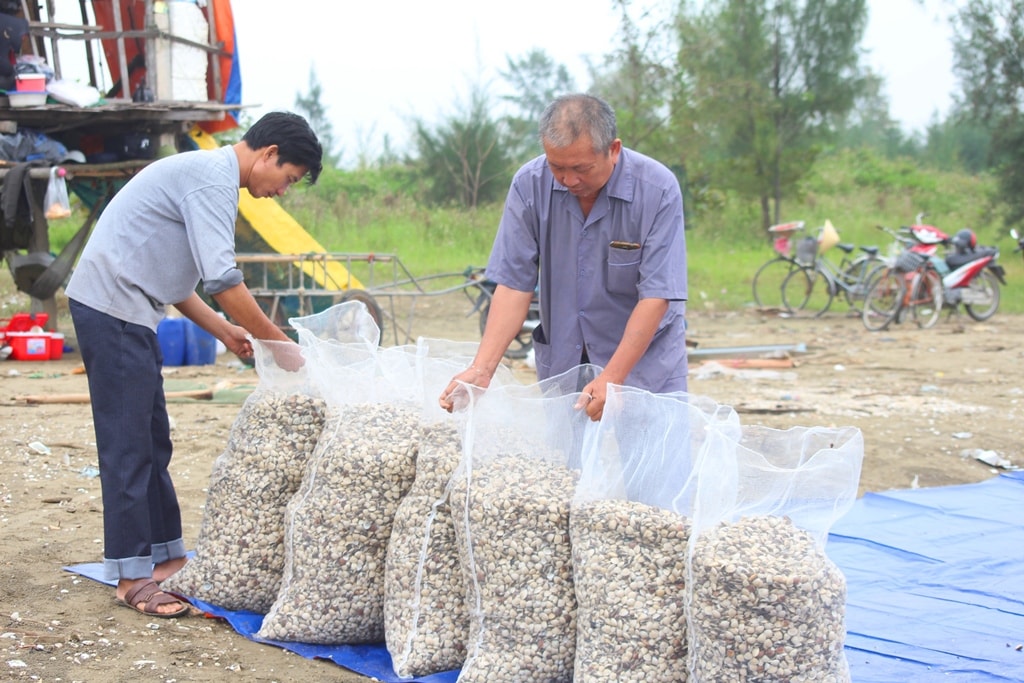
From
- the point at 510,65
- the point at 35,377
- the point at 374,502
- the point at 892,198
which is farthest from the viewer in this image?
the point at 510,65

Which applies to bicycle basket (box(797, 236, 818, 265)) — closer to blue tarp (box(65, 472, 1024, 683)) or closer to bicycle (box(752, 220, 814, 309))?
A: bicycle (box(752, 220, 814, 309))

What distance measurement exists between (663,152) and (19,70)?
9.28 meters

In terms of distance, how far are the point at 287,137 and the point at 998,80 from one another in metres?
17.0

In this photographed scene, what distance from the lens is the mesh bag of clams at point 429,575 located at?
2.83m

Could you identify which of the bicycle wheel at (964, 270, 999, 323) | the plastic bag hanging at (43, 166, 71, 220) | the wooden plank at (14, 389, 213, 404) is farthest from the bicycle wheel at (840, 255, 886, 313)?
the plastic bag hanging at (43, 166, 71, 220)

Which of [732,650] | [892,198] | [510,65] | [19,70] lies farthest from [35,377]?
[510,65]

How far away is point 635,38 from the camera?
14.6 meters

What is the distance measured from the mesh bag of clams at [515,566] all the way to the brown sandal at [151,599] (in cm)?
106

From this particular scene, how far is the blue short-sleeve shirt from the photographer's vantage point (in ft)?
9.49

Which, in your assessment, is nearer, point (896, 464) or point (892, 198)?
point (896, 464)

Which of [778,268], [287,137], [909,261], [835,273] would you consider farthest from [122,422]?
[778,268]

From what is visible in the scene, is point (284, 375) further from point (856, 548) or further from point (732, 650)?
point (856, 548)

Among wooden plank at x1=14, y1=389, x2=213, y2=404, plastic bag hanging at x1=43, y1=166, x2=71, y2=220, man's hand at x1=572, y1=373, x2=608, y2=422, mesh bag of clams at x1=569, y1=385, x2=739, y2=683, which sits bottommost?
wooden plank at x1=14, y1=389, x2=213, y2=404

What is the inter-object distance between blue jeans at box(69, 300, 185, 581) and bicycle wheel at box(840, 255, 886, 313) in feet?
33.8
